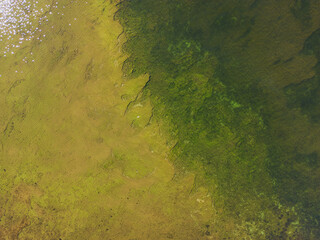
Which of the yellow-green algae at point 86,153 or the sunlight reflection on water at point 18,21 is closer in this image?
the yellow-green algae at point 86,153

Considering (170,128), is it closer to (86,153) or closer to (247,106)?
(247,106)

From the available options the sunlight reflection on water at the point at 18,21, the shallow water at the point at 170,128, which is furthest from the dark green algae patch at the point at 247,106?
the sunlight reflection on water at the point at 18,21

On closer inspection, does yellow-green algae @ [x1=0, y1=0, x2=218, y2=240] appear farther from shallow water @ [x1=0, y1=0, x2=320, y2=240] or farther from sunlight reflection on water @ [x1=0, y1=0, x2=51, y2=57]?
sunlight reflection on water @ [x1=0, y1=0, x2=51, y2=57]

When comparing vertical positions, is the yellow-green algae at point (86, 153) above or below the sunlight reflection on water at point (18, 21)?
below

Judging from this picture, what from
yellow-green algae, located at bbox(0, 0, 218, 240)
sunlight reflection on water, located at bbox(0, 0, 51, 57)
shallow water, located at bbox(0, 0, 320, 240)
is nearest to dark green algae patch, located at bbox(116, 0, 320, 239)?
shallow water, located at bbox(0, 0, 320, 240)

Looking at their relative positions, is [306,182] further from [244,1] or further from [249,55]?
[244,1]

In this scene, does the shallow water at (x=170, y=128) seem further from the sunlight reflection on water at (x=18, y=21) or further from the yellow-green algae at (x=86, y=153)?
the sunlight reflection on water at (x=18, y=21)

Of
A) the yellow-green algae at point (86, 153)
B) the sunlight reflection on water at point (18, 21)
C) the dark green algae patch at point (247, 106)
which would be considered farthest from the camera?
the sunlight reflection on water at point (18, 21)
